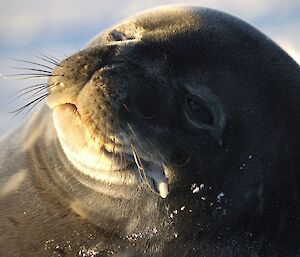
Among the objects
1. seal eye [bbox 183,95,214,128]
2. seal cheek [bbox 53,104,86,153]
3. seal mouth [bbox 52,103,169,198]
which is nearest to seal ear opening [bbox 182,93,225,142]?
seal eye [bbox 183,95,214,128]

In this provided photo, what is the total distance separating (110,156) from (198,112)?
559 mm

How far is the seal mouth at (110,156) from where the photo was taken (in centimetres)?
379

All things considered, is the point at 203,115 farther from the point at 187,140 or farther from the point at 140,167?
the point at 140,167

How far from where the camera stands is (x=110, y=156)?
12.5ft

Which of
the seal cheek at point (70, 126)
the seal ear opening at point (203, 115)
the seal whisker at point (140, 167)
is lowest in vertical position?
the seal whisker at point (140, 167)

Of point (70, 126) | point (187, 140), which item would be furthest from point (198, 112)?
point (70, 126)

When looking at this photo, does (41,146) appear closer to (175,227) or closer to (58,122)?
(58,122)

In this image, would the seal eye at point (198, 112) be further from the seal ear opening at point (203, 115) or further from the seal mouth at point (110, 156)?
the seal mouth at point (110, 156)

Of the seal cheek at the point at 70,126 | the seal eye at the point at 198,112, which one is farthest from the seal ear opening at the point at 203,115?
the seal cheek at the point at 70,126

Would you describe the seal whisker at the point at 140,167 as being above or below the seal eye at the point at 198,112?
below

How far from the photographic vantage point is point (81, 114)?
3816 mm

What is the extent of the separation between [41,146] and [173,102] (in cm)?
128

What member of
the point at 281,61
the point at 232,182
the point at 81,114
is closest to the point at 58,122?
the point at 81,114

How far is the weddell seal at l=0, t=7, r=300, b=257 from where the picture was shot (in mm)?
3758
